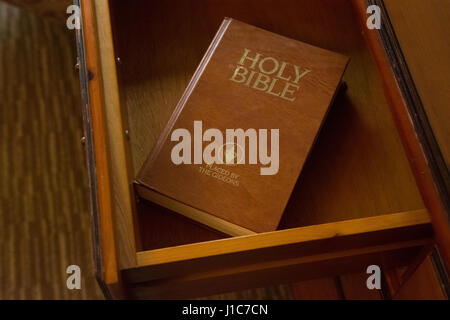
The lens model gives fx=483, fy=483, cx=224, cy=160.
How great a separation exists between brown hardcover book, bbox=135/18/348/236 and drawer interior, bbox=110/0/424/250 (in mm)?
53

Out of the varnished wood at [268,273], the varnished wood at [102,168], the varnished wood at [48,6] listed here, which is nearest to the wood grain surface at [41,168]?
the varnished wood at [48,6]

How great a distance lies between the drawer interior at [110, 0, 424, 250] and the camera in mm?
765

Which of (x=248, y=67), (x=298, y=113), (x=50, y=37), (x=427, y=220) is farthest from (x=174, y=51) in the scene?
(x=50, y=37)

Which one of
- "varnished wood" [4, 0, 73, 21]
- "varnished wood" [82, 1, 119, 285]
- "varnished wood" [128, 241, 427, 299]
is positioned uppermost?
"varnished wood" [4, 0, 73, 21]

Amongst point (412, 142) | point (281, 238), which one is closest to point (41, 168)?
point (281, 238)

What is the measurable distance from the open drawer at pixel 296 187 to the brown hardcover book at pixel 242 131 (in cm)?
5

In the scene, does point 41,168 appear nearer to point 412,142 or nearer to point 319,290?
point 319,290

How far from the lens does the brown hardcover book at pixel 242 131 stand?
722 millimetres

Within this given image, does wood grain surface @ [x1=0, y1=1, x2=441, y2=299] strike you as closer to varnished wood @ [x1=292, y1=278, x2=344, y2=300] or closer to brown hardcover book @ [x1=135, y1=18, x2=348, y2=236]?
varnished wood @ [x1=292, y1=278, x2=344, y2=300]

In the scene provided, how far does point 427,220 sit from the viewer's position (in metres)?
0.61

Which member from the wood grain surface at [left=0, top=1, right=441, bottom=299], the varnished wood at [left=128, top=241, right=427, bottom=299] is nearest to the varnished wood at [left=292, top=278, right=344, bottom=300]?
the wood grain surface at [left=0, top=1, right=441, bottom=299]

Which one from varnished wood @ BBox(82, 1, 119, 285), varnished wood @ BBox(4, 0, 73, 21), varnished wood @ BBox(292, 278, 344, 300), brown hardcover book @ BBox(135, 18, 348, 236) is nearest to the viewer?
varnished wood @ BBox(82, 1, 119, 285)

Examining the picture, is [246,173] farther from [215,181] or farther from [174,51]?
[174,51]

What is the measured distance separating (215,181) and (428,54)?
341 mm
